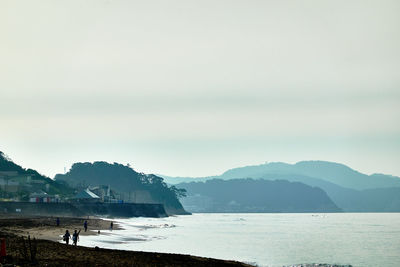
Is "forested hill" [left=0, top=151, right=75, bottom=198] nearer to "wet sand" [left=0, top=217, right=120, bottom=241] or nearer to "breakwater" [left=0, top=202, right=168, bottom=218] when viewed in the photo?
"breakwater" [left=0, top=202, right=168, bottom=218]

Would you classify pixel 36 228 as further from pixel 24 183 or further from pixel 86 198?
pixel 86 198

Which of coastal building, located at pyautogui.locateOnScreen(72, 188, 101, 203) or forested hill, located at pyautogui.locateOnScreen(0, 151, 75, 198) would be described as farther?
coastal building, located at pyautogui.locateOnScreen(72, 188, 101, 203)

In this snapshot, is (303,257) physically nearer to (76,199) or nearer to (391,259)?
(391,259)

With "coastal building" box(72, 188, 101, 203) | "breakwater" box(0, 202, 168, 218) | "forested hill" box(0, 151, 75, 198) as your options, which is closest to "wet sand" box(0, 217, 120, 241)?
"breakwater" box(0, 202, 168, 218)

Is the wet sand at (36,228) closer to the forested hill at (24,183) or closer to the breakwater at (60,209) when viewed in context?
the breakwater at (60,209)

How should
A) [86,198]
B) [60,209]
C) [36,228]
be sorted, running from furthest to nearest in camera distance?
[86,198]
[60,209]
[36,228]

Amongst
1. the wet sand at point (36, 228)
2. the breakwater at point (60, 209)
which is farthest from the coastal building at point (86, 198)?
the wet sand at point (36, 228)

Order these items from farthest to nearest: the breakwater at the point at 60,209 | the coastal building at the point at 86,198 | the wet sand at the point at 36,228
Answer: the coastal building at the point at 86,198 < the breakwater at the point at 60,209 < the wet sand at the point at 36,228

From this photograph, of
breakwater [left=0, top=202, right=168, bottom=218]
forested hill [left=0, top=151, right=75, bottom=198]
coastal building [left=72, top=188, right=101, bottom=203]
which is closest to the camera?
breakwater [left=0, top=202, right=168, bottom=218]

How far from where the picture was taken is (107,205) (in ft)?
602

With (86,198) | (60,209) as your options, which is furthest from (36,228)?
(86,198)

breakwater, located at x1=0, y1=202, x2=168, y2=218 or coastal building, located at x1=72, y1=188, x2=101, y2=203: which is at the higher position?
coastal building, located at x1=72, y1=188, x2=101, y2=203

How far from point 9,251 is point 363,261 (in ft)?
140

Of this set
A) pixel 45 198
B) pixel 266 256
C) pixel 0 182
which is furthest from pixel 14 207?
pixel 266 256
